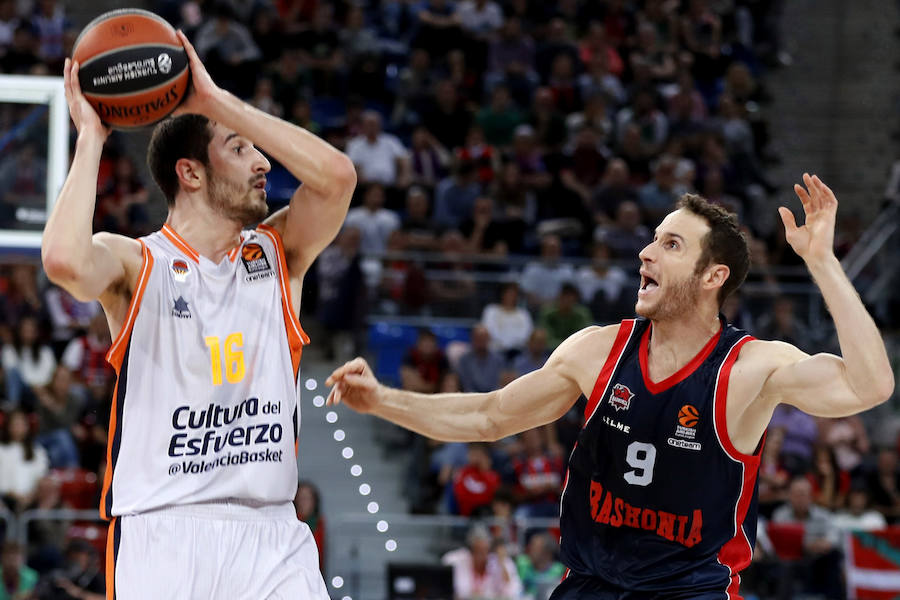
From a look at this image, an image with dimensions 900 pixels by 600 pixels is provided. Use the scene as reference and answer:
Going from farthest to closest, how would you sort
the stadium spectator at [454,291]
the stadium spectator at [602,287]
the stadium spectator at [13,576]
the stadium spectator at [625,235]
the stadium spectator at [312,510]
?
the stadium spectator at [625,235]
the stadium spectator at [602,287]
the stadium spectator at [454,291]
the stadium spectator at [13,576]
the stadium spectator at [312,510]

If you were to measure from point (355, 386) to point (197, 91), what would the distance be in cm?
123

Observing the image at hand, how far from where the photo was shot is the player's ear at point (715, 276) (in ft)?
15.5

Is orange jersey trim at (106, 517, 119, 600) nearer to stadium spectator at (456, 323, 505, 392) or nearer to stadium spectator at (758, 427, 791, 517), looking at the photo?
stadium spectator at (456, 323, 505, 392)

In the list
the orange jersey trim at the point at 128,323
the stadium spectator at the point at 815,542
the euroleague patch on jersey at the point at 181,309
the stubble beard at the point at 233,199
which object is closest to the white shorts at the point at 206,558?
the orange jersey trim at the point at 128,323

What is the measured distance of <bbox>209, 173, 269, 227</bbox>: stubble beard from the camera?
4359 mm

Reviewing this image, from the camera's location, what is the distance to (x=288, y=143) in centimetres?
416

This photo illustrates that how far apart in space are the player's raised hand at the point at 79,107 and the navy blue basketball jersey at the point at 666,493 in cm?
201

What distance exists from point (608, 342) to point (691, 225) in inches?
21.6

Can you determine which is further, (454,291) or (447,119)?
(447,119)

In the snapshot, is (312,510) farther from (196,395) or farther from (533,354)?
(196,395)

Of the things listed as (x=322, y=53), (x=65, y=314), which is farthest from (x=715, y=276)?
(x=322, y=53)

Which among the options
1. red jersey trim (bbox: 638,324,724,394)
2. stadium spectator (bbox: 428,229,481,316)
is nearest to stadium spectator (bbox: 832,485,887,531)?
stadium spectator (bbox: 428,229,481,316)

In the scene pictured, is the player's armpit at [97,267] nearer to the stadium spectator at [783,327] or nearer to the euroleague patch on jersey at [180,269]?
the euroleague patch on jersey at [180,269]

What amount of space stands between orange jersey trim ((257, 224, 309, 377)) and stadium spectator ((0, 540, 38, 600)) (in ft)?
19.6
